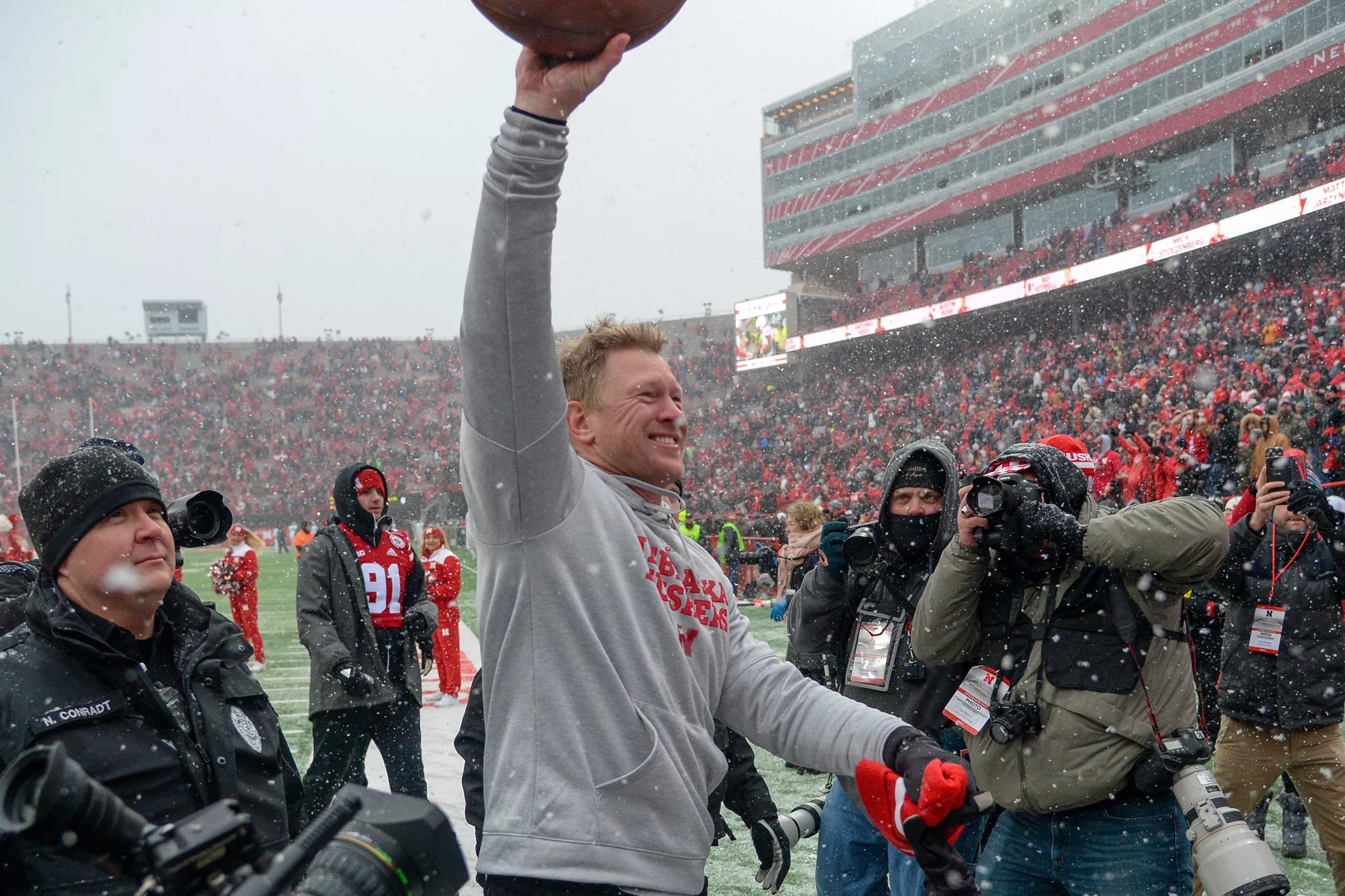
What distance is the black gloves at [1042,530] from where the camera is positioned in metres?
2.70

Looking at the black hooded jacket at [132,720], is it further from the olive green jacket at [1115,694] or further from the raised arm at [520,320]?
the olive green jacket at [1115,694]

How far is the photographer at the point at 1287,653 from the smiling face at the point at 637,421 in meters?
3.29

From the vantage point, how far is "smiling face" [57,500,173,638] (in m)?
1.99

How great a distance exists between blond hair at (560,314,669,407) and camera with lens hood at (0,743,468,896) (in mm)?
964

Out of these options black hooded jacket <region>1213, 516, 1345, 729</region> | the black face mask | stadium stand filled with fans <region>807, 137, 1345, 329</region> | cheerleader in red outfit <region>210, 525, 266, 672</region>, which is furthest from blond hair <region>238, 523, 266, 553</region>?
stadium stand filled with fans <region>807, 137, 1345, 329</region>

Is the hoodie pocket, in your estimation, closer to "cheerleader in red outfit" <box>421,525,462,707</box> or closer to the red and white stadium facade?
"cheerleader in red outfit" <box>421,525,462,707</box>

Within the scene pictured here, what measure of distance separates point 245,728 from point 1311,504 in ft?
12.9

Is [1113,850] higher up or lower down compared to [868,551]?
lower down

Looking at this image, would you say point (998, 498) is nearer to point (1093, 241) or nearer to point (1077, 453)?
→ point (1077, 453)

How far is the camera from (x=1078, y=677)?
2.71 meters

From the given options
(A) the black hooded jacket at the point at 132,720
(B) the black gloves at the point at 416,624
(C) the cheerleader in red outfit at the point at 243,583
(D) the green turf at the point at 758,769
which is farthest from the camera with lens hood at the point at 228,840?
(C) the cheerleader in red outfit at the point at 243,583

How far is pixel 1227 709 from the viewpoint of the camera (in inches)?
175

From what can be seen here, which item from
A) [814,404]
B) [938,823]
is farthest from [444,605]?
[814,404]

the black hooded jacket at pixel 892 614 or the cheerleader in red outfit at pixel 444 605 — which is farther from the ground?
the black hooded jacket at pixel 892 614
